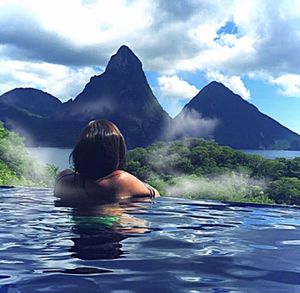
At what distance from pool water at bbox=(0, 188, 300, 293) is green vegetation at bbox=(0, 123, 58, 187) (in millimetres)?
10796

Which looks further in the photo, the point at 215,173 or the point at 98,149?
the point at 215,173

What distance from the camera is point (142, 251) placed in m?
3.18

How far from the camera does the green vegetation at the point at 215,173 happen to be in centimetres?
1819

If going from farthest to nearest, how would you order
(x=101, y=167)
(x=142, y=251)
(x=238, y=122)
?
(x=238, y=122)
(x=101, y=167)
(x=142, y=251)

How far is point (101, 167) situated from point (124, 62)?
115760 mm

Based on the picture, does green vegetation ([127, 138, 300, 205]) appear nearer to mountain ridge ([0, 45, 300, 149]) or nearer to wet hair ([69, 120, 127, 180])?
wet hair ([69, 120, 127, 180])

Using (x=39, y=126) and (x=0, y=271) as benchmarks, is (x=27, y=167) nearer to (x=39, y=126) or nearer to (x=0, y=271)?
(x=0, y=271)

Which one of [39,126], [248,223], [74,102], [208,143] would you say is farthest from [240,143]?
[248,223]

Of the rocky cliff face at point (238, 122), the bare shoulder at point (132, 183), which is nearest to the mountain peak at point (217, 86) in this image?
the rocky cliff face at point (238, 122)

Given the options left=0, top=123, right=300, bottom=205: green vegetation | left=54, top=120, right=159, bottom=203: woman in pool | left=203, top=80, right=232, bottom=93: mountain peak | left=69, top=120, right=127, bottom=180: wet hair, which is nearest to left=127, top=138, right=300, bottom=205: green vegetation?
left=0, top=123, right=300, bottom=205: green vegetation

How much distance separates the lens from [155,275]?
260 cm

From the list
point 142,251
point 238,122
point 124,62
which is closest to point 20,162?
point 142,251

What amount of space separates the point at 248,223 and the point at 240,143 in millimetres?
112833

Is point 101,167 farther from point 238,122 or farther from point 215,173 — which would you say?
point 238,122
